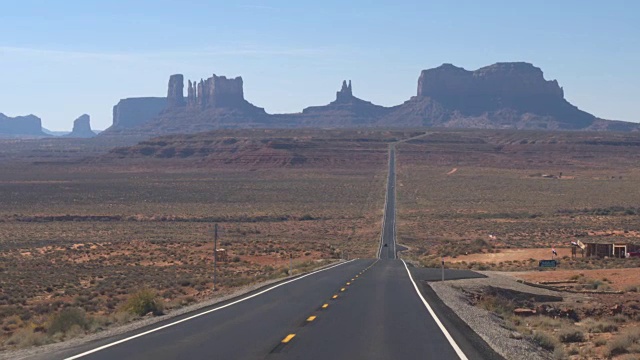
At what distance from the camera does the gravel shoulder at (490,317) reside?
15886mm

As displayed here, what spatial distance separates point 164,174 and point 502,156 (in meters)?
66.4

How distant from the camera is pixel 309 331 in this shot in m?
17.4

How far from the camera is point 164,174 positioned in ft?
496

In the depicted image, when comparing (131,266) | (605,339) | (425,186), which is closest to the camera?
(605,339)

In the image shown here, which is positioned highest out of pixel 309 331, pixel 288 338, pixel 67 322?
pixel 288 338

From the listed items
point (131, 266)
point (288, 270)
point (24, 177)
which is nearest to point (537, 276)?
point (288, 270)

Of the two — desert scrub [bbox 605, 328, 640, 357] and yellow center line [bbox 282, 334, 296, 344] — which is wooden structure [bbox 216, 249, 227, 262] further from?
desert scrub [bbox 605, 328, 640, 357]

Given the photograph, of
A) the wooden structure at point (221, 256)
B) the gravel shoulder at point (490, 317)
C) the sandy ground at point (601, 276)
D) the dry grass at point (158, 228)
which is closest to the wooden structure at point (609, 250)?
the sandy ground at point (601, 276)

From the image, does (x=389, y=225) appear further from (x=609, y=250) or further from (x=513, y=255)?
(x=609, y=250)

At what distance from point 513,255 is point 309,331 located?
3722 centimetres

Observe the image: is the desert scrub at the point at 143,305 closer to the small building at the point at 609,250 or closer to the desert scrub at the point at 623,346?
the desert scrub at the point at 623,346

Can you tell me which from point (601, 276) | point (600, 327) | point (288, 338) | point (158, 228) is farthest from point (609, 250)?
point (158, 228)

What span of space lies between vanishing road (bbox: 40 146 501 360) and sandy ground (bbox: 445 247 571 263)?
2427 cm

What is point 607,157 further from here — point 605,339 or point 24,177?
point 605,339
